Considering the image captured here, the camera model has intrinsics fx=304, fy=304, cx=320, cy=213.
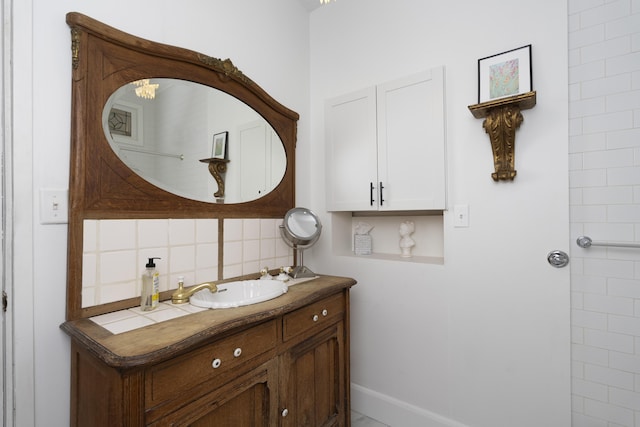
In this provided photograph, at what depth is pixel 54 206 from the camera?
3.67 feet

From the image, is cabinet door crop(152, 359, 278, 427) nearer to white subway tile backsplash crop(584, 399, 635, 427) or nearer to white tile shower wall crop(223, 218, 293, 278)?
white tile shower wall crop(223, 218, 293, 278)

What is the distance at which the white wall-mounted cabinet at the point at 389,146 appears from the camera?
1779 mm

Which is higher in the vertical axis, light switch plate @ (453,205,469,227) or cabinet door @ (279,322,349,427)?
light switch plate @ (453,205,469,227)

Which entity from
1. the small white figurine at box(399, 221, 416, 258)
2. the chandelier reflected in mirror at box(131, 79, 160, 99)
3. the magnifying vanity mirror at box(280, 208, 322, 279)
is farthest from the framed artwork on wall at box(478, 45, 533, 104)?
the chandelier reflected in mirror at box(131, 79, 160, 99)

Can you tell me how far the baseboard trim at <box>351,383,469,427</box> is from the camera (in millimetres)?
1775

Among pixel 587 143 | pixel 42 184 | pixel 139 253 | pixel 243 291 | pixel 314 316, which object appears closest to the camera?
pixel 42 184

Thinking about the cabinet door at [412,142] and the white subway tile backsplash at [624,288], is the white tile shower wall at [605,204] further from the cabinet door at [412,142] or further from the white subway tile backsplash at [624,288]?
the cabinet door at [412,142]

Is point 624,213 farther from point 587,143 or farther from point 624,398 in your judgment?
point 624,398

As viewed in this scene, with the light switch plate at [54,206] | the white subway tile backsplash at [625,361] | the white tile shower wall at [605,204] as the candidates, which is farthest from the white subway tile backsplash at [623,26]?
the light switch plate at [54,206]

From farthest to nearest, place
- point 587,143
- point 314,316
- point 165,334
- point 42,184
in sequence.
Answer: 1. point 314,316
2. point 587,143
3. point 42,184
4. point 165,334

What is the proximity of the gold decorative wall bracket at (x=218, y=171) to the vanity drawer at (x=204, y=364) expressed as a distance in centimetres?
77

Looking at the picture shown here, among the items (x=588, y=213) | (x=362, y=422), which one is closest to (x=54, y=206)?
(x=362, y=422)

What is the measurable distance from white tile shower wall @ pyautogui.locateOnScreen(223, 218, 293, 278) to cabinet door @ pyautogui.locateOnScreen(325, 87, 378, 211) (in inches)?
18.8

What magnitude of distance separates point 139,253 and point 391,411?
5.75 feet
